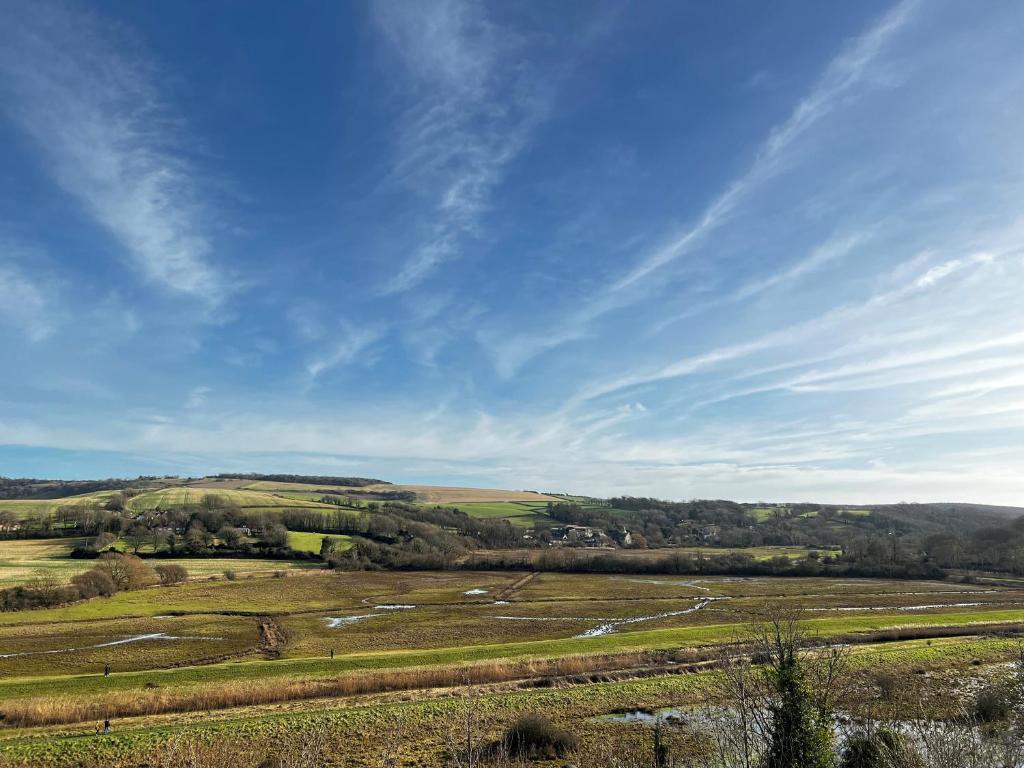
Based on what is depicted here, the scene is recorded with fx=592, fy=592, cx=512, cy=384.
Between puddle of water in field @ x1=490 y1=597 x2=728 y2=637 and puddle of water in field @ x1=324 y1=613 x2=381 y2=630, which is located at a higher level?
puddle of water in field @ x1=490 y1=597 x2=728 y2=637

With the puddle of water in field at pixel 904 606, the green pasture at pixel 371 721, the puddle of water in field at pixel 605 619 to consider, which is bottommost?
the puddle of water in field at pixel 605 619

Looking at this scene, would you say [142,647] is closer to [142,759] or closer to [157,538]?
[142,759]

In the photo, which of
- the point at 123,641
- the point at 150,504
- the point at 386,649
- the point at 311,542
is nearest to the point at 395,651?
the point at 386,649

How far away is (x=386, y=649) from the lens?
5519cm

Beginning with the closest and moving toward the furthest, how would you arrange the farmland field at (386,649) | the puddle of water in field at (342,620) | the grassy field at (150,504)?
1. the farmland field at (386,649)
2. the puddle of water in field at (342,620)
3. the grassy field at (150,504)

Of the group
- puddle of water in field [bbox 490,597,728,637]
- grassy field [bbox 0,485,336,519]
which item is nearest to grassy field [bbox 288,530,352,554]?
→ grassy field [bbox 0,485,336,519]

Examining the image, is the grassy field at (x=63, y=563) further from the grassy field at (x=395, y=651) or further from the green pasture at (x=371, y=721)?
the green pasture at (x=371, y=721)

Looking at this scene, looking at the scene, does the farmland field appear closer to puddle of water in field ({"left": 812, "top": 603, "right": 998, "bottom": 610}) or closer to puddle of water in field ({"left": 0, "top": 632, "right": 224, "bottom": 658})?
puddle of water in field ({"left": 0, "top": 632, "right": 224, "bottom": 658})

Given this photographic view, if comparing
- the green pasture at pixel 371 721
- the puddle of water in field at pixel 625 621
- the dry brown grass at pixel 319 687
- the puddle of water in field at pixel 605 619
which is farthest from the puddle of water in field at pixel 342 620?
the green pasture at pixel 371 721

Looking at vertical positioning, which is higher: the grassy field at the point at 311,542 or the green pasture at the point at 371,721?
the green pasture at the point at 371,721

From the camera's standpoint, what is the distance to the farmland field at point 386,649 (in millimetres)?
33688

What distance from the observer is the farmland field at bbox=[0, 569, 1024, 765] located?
3369 cm

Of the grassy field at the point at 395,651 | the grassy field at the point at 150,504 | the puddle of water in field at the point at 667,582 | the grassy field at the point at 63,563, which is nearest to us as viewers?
the grassy field at the point at 395,651

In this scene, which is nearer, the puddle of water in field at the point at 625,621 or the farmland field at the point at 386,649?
the farmland field at the point at 386,649
